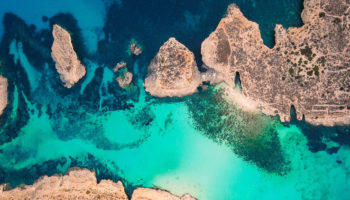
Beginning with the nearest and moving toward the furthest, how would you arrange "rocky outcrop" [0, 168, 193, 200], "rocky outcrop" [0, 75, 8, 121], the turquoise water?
1. the turquoise water
2. "rocky outcrop" [0, 168, 193, 200]
3. "rocky outcrop" [0, 75, 8, 121]

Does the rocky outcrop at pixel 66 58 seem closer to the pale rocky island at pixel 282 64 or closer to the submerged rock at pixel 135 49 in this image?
the submerged rock at pixel 135 49

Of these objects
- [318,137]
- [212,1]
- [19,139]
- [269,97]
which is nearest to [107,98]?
[19,139]

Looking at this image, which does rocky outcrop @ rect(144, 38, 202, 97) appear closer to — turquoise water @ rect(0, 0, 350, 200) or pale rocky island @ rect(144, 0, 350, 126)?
pale rocky island @ rect(144, 0, 350, 126)

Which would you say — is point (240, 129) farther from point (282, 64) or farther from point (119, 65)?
point (119, 65)

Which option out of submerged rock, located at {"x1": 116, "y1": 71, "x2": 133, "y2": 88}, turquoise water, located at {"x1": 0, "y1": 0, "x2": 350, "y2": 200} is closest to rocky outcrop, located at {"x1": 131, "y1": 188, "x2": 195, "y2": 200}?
turquoise water, located at {"x1": 0, "y1": 0, "x2": 350, "y2": 200}

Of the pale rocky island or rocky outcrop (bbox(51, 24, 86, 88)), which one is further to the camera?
rocky outcrop (bbox(51, 24, 86, 88))

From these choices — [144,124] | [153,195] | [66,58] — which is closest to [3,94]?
[66,58]
